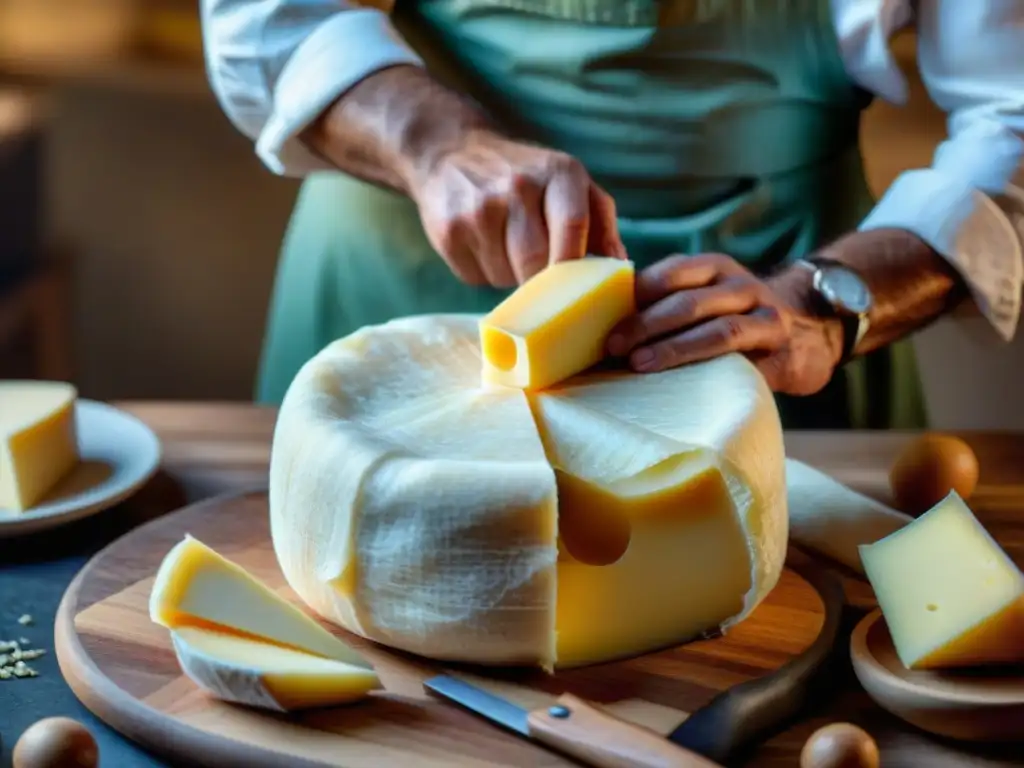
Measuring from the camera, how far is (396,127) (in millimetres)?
1398

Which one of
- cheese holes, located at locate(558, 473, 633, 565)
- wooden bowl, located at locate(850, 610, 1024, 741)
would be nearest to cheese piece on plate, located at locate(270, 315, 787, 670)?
cheese holes, located at locate(558, 473, 633, 565)

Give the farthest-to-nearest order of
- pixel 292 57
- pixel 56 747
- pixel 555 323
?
pixel 292 57
pixel 555 323
pixel 56 747

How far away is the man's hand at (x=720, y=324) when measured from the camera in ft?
3.95

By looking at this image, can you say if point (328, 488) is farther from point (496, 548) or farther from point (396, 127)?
point (396, 127)

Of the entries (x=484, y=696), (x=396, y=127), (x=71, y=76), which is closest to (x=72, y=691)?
(x=484, y=696)

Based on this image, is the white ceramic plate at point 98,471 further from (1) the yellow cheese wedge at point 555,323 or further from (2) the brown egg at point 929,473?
(2) the brown egg at point 929,473

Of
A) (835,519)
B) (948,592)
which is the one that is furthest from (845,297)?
(948,592)

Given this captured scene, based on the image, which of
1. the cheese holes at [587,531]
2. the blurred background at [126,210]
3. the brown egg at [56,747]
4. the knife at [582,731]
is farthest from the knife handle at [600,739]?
the blurred background at [126,210]

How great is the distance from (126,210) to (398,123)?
1902 millimetres

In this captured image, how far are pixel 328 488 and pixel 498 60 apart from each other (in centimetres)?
70

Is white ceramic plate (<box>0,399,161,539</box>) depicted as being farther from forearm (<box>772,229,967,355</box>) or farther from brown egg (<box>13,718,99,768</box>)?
forearm (<box>772,229,967,355</box>)

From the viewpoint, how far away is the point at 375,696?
0.99 m

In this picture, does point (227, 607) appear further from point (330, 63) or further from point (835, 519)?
point (330, 63)

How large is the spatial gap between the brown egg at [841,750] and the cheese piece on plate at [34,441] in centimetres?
78
